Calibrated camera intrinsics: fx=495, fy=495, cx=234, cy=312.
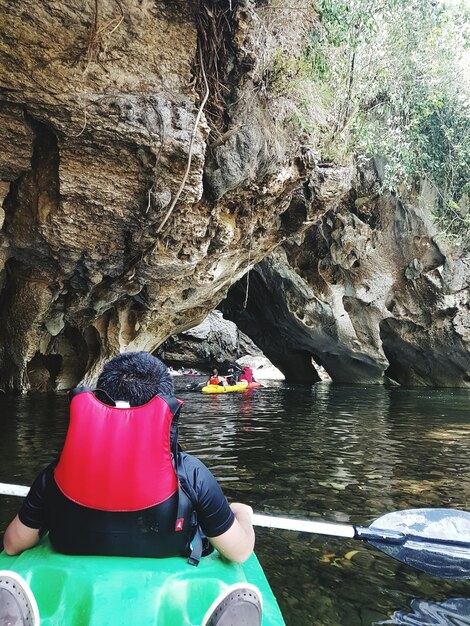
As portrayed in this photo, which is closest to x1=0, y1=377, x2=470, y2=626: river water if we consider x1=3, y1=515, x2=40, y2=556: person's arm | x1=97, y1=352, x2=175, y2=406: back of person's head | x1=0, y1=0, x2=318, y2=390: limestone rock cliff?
x1=3, y1=515, x2=40, y2=556: person's arm

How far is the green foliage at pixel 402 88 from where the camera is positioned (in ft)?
27.5

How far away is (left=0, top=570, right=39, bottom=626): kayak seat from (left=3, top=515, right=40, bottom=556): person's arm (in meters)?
0.47

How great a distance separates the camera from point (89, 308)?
11.9 meters

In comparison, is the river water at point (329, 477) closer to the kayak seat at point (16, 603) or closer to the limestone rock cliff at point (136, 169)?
the kayak seat at point (16, 603)

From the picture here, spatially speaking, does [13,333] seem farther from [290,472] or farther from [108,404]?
[108,404]

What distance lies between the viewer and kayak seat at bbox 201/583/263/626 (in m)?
1.68

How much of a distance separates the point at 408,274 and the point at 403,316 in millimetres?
1857

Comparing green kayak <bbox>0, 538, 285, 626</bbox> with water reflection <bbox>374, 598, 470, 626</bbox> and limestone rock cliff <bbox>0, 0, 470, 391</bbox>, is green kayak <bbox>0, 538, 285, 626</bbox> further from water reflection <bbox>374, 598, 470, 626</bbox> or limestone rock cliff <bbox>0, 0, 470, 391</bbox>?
limestone rock cliff <bbox>0, 0, 470, 391</bbox>

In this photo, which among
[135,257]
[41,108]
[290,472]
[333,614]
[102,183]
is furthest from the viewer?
[135,257]

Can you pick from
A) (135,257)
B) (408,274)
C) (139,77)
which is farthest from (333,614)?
(408,274)

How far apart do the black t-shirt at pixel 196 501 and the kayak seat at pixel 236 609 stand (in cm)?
36

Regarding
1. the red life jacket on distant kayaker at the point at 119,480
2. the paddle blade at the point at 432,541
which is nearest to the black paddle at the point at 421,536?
the paddle blade at the point at 432,541

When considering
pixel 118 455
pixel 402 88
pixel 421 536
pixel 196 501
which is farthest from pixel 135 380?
pixel 402 88

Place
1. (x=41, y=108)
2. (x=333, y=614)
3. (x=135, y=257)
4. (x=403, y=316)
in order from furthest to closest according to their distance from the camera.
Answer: (x=403, y=316) < (x=135, y=257) < (x=41, y=108) < (x=333, y=614)
